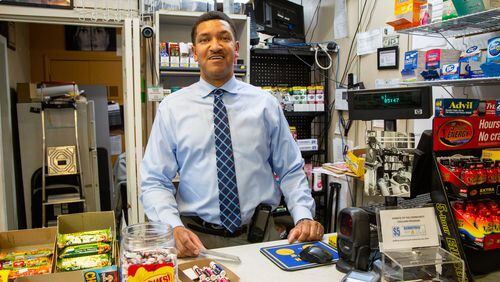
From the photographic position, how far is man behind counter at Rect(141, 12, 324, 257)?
1.67 m

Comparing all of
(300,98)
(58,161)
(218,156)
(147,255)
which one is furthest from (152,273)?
(58,161)

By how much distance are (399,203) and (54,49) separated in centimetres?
578

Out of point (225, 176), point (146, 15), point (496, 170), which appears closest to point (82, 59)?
point (146, 15)

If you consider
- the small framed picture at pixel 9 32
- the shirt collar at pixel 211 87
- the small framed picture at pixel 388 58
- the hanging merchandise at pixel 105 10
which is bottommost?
the shirt collar at pixel 211 87

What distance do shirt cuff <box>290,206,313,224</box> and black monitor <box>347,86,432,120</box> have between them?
1.81 ft

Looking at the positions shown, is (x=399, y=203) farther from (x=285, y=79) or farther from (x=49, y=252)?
(x=285, y=79)

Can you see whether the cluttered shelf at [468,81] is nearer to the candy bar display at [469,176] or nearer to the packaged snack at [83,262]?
the candy bar display at [469,176]

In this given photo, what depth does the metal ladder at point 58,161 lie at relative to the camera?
4.17 metres

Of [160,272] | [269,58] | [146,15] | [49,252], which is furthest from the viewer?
[269,58]

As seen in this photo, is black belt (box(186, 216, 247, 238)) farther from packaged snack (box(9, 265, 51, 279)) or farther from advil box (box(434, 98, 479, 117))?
advil box (box(434, 98, 479, 117))

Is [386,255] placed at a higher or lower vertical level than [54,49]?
lower

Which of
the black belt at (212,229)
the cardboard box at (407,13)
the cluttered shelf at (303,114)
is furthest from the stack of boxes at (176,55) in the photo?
the black belt at (212,229)

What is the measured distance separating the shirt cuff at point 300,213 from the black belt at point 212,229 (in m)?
0.22

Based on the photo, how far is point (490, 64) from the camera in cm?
177
